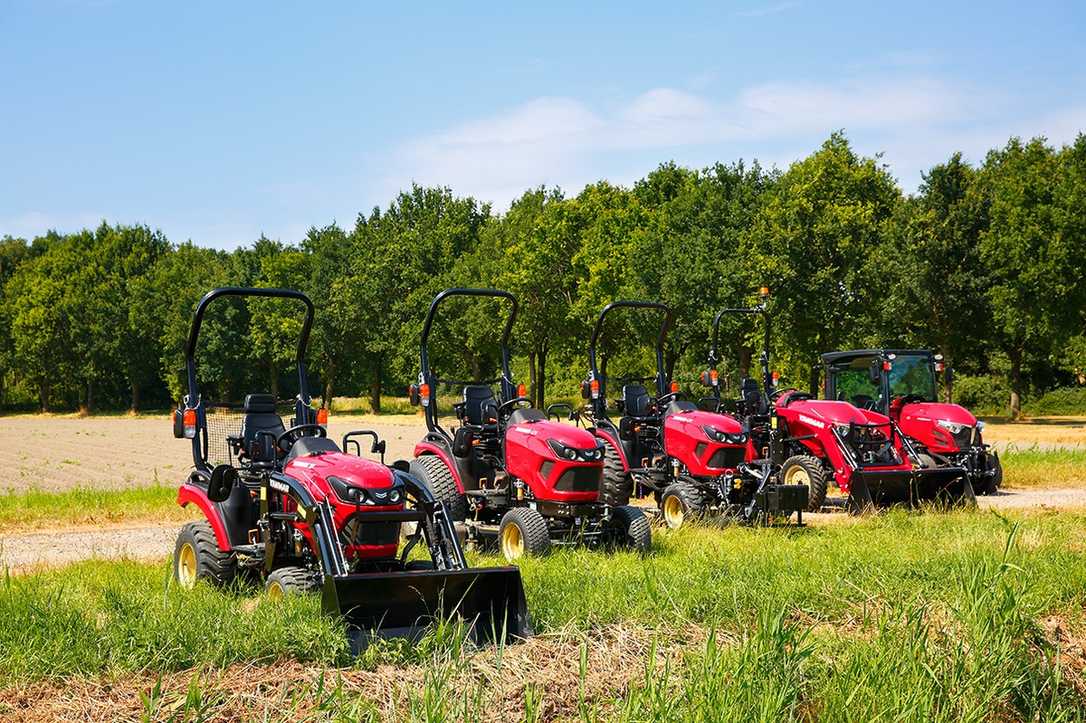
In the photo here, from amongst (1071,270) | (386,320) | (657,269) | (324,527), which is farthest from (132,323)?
(324,527)

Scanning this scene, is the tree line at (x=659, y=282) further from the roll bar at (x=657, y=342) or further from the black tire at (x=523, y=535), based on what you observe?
the black tire at (x=523, y=535)

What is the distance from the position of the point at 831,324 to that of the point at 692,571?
2428cm

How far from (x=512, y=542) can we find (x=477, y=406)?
6.85ft

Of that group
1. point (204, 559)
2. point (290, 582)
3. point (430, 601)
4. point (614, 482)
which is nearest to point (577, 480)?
point (614, 482)

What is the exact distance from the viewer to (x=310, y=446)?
8.16m

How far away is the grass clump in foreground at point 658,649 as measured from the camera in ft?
15.7

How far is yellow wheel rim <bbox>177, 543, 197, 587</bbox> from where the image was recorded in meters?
8.38

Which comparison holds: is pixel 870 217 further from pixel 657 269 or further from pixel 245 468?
pixel 245 468

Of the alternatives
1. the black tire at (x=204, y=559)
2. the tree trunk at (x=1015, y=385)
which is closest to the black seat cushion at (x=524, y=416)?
the black tire at (x=204, y=559)

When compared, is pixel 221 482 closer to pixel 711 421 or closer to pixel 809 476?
pixel 711 421

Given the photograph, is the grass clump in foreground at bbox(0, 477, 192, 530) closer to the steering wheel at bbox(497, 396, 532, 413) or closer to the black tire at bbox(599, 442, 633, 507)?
the steering wheel at bbox(497, 396, 532, 413)

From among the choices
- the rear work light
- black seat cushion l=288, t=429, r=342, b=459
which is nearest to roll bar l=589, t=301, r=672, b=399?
black seat cushion l=288, t=429, r=342, b=459

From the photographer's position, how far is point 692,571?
738 cm

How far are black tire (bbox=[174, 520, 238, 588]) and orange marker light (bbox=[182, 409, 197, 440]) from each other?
725mm
